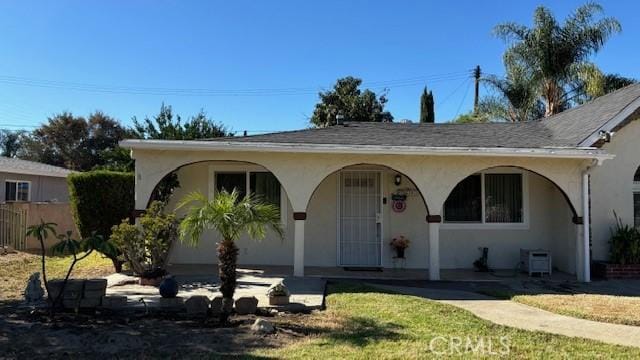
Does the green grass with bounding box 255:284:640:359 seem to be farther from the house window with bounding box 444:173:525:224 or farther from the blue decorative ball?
the house window with bounding box 444:173:525:224

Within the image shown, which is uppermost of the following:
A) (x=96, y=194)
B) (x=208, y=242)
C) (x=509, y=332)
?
(x=96, y=194)

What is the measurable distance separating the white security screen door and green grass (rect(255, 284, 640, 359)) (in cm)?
424

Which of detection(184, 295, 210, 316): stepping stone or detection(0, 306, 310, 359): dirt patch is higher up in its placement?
detection(184, 295, 210, 316): stepping stone

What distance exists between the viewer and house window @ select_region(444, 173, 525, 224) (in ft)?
39.7

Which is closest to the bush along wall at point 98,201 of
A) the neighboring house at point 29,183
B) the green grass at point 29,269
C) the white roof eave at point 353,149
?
the green grass at point 29,269

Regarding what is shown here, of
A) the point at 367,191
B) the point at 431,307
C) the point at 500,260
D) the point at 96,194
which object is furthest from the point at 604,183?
the point at 96,194

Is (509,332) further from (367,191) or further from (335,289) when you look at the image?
(367,191)

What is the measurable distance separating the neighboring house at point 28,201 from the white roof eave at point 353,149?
26.5ft

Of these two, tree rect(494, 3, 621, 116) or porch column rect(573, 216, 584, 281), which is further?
tree rect(494, 3, 621, 116)

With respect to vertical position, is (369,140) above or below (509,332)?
above

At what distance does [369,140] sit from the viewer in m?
11.6

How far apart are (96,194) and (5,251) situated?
16.0ft

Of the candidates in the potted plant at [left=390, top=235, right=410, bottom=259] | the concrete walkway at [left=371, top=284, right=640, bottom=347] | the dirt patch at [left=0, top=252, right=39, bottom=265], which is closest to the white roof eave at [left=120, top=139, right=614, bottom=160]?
the potted plant at [left=390, top=235, right=410, bottom=259]

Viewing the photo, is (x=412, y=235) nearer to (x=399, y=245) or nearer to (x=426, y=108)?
(x=399, y=245)
